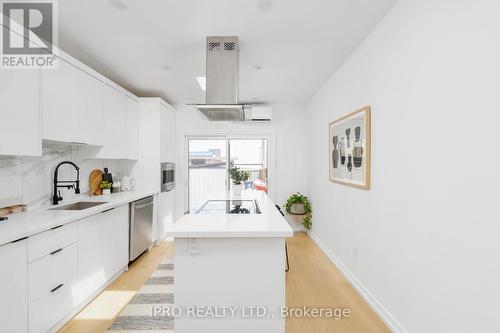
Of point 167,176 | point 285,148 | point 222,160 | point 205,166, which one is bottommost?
point 167,176

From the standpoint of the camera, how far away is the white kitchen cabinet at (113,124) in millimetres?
2994

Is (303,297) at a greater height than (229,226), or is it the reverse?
(229,226)

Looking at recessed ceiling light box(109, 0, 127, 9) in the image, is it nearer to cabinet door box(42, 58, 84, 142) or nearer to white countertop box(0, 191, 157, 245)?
cabinet door box(42, 58, 84, 142)

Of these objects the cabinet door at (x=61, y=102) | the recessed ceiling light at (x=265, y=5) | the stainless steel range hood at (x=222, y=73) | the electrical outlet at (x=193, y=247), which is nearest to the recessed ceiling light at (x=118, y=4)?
the stainless steel range hood at (x=222, y=73)

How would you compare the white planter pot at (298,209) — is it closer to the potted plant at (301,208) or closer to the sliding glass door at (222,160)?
the potted plant at (301,208)

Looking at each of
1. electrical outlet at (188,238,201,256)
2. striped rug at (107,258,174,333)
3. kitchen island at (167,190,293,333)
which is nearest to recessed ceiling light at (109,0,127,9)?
kitchen island at (167,190,293,333)

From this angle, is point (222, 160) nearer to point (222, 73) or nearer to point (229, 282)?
point (222, 73)

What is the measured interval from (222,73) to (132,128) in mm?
2057

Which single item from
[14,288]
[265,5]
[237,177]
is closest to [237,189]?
[237,177]

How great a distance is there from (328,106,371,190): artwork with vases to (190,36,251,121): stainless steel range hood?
121 cm

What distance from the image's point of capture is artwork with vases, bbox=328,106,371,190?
2279 millimetres

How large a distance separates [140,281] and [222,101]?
2.18 meters

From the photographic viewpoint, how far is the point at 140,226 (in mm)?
3227

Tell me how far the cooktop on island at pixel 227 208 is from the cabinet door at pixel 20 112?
4.68ft
